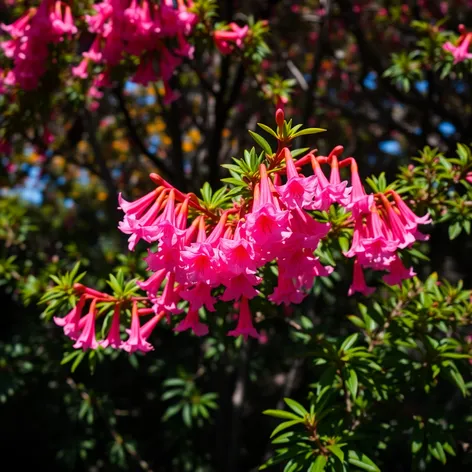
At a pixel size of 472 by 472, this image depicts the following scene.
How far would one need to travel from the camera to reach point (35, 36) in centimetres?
327

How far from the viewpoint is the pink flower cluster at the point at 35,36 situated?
10.6ft

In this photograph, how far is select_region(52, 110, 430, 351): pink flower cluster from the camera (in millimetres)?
1665

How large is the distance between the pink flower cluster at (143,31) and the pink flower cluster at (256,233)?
5.03ft

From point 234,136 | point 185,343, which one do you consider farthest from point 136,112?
point 185,343

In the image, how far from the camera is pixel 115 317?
2.21 metres

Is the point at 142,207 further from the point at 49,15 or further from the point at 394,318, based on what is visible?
the point at 49,15

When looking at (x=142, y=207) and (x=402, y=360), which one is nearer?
(x=142, y=207)

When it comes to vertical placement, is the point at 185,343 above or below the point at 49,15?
below

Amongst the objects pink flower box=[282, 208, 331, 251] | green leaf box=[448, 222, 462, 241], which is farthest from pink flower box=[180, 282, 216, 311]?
green leaf box=[448, 222, 462, 241]

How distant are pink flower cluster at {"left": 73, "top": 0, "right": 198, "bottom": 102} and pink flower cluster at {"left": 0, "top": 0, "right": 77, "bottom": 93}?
202 millimetres

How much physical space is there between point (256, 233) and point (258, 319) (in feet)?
3.94

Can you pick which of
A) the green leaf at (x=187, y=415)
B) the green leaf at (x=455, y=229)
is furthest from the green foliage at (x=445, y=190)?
the green leaf at (x=187, y=415)

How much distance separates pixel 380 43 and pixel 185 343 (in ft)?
14.0

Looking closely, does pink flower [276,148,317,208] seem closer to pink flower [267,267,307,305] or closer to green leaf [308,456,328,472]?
pink flower [267,267,307,305]
